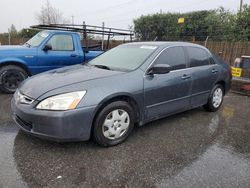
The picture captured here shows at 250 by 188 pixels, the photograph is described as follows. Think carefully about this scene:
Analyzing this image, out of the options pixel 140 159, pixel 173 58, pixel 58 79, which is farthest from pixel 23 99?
pixel 173 58

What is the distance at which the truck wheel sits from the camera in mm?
6324

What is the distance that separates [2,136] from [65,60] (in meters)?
3.67

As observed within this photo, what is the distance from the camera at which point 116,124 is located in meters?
3.61

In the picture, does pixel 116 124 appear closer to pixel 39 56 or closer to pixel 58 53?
pixel 39 56

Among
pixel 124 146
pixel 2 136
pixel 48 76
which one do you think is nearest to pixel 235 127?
pixel 124 146

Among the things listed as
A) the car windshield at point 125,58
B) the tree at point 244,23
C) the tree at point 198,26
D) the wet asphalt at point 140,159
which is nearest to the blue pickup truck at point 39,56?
the wet asphalt at point 140,159

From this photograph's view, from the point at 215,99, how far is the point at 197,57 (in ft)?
3.62

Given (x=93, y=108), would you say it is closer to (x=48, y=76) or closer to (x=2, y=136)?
(x=48, y=76)

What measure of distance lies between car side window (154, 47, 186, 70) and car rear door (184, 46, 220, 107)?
0.64 ft

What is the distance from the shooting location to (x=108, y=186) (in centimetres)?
271

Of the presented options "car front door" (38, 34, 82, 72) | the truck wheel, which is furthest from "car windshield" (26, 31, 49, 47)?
the truck wheel

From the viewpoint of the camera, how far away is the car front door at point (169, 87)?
157 inches

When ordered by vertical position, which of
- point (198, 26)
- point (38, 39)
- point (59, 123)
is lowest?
point (59, 123)

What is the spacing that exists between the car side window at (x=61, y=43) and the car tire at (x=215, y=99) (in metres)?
4.18
